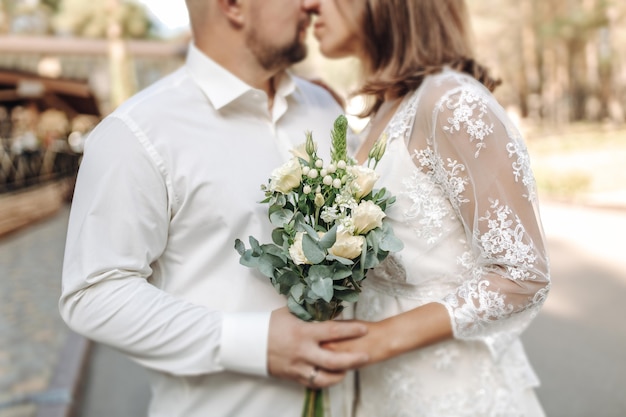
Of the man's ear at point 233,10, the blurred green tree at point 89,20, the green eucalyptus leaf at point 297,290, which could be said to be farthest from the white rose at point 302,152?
the blurred green tree at point 89,20

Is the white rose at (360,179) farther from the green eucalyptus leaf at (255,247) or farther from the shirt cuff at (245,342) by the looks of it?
the shirt cuff at (245,342)

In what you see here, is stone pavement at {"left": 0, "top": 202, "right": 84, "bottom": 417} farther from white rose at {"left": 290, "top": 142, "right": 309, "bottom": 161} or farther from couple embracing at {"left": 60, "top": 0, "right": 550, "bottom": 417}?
white rose at {"left": 290, "top": 142, "right": 309, "bottom": 161}

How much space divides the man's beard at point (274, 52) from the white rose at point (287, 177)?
2.43 ft

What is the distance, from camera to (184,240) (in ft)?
6.62

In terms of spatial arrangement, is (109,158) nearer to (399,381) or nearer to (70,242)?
(70,242)

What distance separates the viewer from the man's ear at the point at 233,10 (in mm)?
2230

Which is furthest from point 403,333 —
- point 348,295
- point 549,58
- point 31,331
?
point 549,58

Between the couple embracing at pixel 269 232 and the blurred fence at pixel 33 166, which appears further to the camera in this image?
the blurred fence at pixel 33 166

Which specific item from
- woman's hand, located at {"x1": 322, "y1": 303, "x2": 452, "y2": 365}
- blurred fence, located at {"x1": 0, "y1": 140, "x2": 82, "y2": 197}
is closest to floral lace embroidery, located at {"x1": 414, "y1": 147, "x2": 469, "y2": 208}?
woman's hand, located at {"x1": 322, "y1": 303, "x2": 452, "y2": 365}

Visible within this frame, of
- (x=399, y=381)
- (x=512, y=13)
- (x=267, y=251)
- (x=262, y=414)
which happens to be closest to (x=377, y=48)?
(x=267, y=251)

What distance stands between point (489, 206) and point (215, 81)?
3.31 feet

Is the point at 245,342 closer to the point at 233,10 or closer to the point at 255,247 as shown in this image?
the point at 255,247

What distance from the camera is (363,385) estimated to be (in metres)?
2.25

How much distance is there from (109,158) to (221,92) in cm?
48
